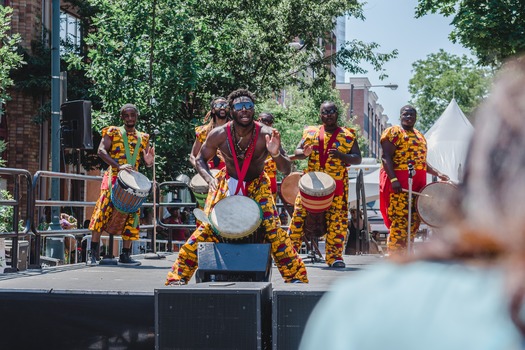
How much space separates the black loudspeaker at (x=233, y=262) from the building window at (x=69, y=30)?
19.8 metres

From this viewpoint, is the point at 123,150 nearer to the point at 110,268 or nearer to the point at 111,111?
the point at 110,268

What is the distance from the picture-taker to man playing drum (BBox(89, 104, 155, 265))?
33.6 feet

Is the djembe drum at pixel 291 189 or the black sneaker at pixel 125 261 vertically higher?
the djembe drum at pixel 291 189

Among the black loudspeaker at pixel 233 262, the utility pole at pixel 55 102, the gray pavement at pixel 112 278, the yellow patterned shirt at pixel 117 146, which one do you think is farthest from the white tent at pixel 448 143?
the black loudspeaker at pixel 233 262

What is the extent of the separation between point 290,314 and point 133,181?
4.98 m

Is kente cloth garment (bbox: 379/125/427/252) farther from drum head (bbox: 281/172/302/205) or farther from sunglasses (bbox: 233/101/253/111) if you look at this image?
sunglasses (bbox: 233/101/253/111)

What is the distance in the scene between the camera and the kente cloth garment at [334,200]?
10000mm

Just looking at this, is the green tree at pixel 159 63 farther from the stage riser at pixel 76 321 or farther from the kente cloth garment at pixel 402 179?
the stage riser at pixel 76 321

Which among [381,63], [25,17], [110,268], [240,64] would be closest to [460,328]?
[110,268]

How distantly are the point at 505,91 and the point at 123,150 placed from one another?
9248 mm

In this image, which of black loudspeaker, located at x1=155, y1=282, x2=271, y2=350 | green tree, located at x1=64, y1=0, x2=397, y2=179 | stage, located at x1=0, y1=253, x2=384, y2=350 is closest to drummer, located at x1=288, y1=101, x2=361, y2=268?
stage, located at x1=0, y1=253, x2=384, y2=350

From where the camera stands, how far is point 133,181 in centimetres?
995

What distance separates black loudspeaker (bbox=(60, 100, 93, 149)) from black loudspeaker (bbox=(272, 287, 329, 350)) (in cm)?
907

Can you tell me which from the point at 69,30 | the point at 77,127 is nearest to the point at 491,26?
the point at 69,30
